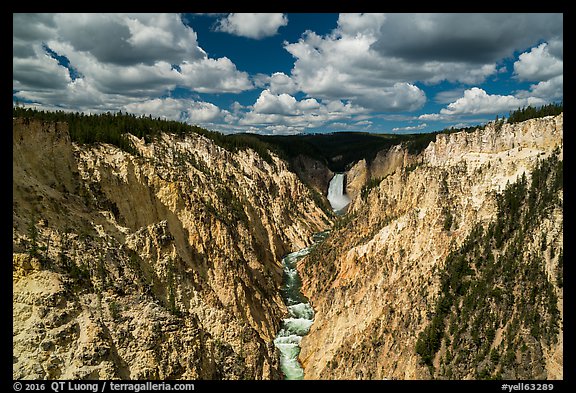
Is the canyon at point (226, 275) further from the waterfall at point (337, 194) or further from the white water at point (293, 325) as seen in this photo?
the waterfall at point (337, 194)

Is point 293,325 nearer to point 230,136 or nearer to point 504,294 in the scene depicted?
point 504,294

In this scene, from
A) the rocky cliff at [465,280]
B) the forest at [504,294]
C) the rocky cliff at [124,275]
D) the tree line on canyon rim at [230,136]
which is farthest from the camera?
the tree line on canyon rim at [230,136]

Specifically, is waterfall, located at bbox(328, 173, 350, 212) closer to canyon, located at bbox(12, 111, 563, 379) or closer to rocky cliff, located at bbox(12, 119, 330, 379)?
canyon, located at bbox(12, 111, 563, 379)

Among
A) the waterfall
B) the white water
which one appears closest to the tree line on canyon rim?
the waterfall

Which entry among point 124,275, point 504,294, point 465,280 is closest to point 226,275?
point 124,275

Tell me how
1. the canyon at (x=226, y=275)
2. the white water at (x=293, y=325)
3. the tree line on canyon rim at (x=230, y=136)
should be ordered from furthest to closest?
1. the tree line on canyon rim at (x=230, y=136)
2. the white water at (x=293, y=325)
3. the canyon at (x=226, y=275)

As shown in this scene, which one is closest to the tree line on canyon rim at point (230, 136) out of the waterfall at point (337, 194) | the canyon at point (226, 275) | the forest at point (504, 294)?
the canyon at point (226, 275)

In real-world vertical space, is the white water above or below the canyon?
below
